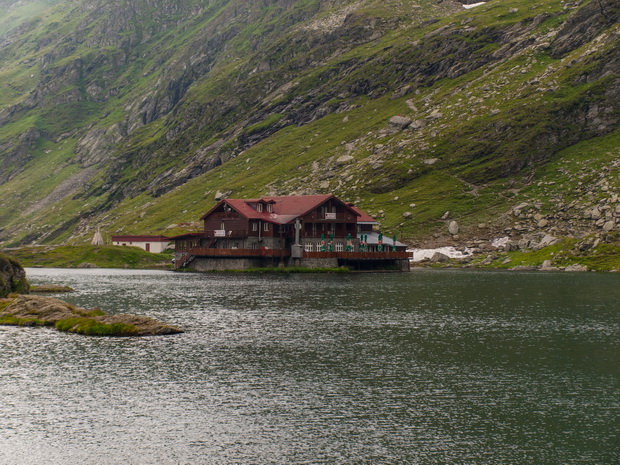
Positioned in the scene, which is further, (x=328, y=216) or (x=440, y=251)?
(x=440, y=251)

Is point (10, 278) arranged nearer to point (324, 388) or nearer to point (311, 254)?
point (324, 388)

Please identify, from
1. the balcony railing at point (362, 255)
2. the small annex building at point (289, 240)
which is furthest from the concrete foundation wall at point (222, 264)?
the balcony railing at point (362, 255)

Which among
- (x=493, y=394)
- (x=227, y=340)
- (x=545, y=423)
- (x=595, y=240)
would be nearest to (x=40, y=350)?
(x=227, y=340)

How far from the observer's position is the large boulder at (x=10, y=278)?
95.5m

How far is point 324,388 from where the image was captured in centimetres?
4766

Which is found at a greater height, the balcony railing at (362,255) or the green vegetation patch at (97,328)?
the balcony railing at (362,255)

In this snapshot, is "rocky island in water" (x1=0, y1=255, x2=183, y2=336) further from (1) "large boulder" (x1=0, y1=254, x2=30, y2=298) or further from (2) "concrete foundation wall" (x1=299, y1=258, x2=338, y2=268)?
(2) "concrete foundation wall" (x1=299, y1=258, x2=338, y2=268)

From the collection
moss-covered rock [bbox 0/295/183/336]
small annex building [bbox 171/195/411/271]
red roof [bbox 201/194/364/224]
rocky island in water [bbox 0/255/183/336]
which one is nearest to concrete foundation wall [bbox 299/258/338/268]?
small annex building [bbox 171/195/411/271]

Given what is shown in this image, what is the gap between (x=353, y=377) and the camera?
2007 inches

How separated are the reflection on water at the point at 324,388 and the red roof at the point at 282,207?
7956cm

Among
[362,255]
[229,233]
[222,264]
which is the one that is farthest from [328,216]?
[222,264]

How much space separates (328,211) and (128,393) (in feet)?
412

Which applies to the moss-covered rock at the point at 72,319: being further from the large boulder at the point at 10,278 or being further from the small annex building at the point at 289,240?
the small annex building at the point at 289,240

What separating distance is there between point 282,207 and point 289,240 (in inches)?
468
